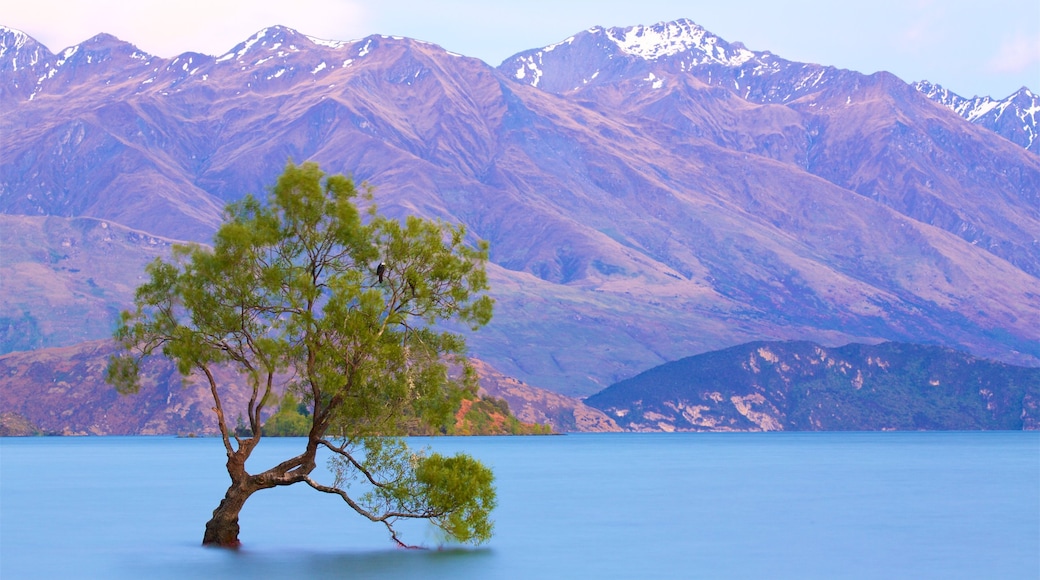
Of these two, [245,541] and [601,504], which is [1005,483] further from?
[245,541]

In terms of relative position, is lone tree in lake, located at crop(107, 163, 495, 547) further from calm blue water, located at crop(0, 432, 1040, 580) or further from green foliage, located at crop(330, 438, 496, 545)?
calm blue water, located at crop(0, 432, 1040, 580)

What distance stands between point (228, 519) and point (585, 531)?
81.6 ft

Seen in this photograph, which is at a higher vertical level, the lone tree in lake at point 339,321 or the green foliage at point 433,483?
the lone tree in lake at point 339,321

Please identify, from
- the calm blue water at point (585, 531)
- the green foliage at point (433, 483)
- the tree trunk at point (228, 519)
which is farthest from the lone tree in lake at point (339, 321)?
the calm blue water at point (585, 531)

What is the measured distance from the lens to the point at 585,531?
84.0m

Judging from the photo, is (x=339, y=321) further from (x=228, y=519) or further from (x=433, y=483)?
(x=228, y=519)

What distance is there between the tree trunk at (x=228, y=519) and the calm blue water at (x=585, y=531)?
0.89 metres

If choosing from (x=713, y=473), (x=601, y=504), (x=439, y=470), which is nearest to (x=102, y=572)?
(x=439, y=470)

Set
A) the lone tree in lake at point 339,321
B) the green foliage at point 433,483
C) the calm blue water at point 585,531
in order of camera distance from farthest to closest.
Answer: the calm blue water at point 585,531 < the green foliage at point 433,483 < the lone tree in lake at point 339,321

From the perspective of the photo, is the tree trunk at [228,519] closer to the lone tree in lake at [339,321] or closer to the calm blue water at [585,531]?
the lone tree in lake at [339,321]

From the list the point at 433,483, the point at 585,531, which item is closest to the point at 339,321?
the point at 433,483

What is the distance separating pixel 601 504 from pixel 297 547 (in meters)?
38.4

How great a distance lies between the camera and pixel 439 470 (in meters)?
61.5

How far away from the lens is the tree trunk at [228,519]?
63000 mm
